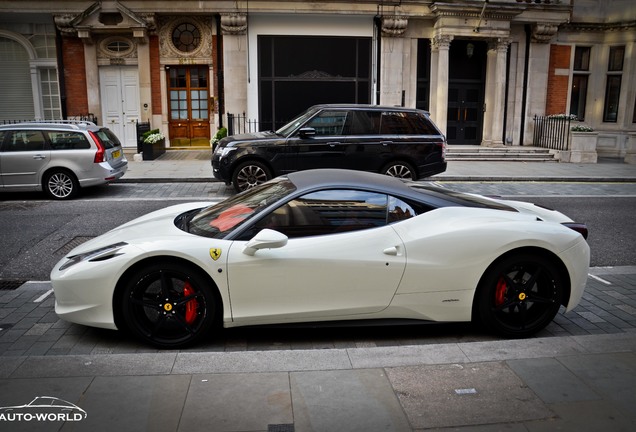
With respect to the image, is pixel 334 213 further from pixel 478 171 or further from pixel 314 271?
pixel 478 171

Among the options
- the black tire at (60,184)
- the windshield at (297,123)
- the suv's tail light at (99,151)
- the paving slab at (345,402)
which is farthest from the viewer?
Result: the windshield at (297,123)

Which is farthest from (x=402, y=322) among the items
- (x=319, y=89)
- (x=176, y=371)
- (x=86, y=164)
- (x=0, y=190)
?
(x=319, y=89)

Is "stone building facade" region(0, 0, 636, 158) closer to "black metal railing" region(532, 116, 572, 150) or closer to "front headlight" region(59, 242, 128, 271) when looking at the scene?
"black metal railing" region(532, 116, 572, 150)

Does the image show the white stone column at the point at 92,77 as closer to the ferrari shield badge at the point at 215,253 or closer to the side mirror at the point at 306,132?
the side mirror at the point at 306,132

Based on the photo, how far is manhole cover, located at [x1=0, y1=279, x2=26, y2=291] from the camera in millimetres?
6223

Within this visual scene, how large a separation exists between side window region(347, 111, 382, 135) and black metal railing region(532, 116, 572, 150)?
33.5 ft

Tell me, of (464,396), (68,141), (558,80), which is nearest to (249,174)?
(68,141)

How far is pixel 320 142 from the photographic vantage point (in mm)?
12227

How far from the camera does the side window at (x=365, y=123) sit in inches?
491

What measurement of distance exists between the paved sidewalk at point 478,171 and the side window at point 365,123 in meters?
3.47

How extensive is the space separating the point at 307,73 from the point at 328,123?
28.3ft

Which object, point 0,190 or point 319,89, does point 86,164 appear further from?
point 319,89

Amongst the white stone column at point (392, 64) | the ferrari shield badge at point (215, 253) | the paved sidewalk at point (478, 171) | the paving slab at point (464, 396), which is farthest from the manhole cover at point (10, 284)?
the white stone column at point (392, 64)

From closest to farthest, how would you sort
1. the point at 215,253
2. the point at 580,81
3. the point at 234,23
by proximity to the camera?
the point at 215,253 → the point at 234,23 → the point at 580,81
